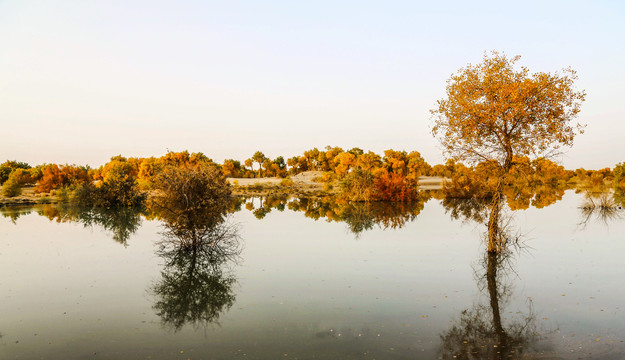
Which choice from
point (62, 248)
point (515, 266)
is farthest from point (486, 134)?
point (62, 248)

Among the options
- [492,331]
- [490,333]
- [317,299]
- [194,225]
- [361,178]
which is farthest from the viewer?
[361,178]

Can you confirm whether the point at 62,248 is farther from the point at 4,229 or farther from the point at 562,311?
the point at 562,311

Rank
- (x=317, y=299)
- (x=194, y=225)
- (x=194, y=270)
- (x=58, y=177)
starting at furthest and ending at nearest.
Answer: (x=58, y=177) < (x=194, y=225) < (x=194, y=270) < (x=317, y=299)

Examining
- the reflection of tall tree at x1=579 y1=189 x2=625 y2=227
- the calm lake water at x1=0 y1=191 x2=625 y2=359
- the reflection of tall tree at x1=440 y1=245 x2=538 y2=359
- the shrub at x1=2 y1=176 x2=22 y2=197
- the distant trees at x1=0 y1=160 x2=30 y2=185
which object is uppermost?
the distant trees at x1=0 y1=160 x2=30 y2=185

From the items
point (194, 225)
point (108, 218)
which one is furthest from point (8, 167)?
point (194, 225)

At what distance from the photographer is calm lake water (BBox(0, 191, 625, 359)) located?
9.83 meters

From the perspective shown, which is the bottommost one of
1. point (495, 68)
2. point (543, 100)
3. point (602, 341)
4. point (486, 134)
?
point (602, 341)

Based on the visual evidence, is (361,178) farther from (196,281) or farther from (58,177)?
(58,177)

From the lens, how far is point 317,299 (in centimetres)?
1363

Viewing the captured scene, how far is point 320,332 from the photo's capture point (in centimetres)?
1072

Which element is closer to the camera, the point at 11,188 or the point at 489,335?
the point at 489,335

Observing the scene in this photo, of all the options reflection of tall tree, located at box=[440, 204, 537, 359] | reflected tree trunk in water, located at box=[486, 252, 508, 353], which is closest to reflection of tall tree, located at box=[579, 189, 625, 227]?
reflected tree trunk in water, located at box=[486, 252, 508, 353]

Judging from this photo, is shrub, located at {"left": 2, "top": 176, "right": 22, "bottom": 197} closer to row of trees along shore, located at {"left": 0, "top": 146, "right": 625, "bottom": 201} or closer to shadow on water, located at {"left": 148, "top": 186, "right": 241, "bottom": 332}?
row of trees along shore, located at {"left": 0, "top": 146, "right": 625, "bottom": 201}

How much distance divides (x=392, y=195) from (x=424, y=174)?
9993 centimetres
